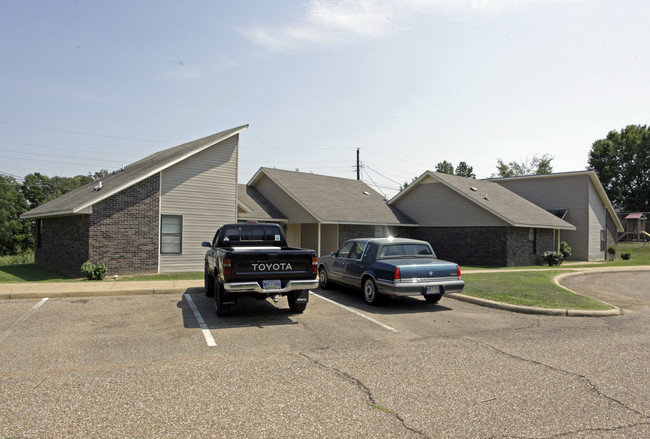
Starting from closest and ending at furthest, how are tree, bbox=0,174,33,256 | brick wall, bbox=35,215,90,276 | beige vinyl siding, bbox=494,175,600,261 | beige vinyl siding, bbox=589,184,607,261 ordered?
brick wall, bbox=35,215,90,276
beige vinyl siding, bbox=494,175,600,261
beige vinyl siding, bbox=589,184,607,261
tree, bbox=0,174,33,256

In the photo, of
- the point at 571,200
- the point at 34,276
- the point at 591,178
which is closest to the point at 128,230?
the point at 34,276

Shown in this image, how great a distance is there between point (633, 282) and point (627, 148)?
61473 millimetres

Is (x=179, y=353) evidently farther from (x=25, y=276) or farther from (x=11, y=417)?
(x=25, y=276)

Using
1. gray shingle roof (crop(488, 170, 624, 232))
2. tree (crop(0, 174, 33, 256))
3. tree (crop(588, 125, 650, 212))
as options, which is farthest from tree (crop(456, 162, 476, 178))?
tree (crop(0, 174, 33, 256))

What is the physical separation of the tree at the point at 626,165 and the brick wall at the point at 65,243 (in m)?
73.2

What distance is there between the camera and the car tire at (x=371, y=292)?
34.2 ft

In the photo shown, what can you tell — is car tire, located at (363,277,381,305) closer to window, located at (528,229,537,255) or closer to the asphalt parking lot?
the asphalt parking lot

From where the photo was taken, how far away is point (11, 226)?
5191 centimetres

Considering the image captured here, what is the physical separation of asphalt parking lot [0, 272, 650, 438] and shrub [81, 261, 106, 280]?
494 centimetres

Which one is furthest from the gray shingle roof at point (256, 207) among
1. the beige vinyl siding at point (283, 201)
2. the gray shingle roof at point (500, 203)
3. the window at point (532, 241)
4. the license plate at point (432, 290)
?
the window at point (532, 241)

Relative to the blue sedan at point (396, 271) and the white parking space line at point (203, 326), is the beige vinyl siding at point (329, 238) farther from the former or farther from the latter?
the white parking space line at point (203, 326)

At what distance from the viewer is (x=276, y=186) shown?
26438mm

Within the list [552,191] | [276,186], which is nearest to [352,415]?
[276,186]

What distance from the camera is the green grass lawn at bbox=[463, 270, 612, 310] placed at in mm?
10570
